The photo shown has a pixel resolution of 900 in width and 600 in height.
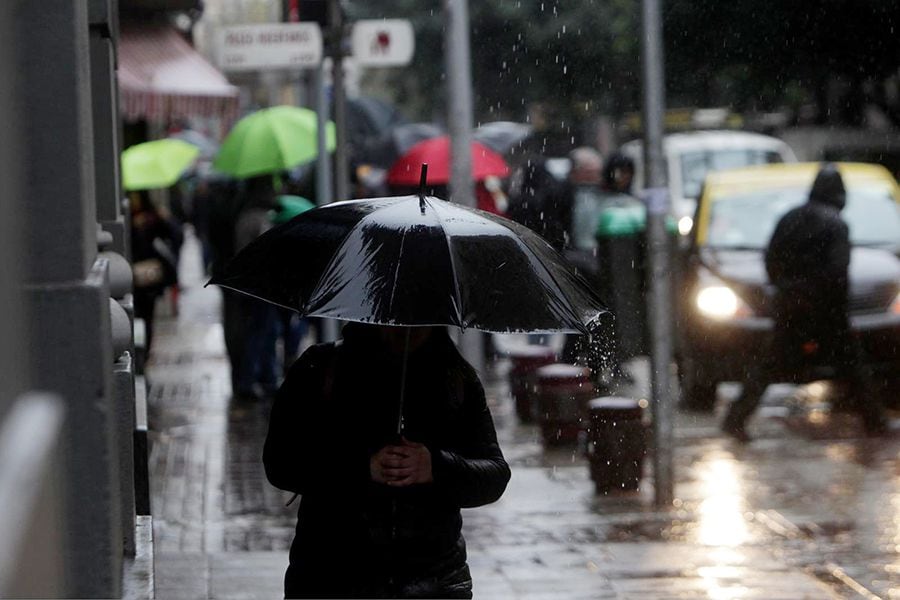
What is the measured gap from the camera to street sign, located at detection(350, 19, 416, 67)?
39.2 ft

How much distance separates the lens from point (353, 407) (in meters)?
4.35

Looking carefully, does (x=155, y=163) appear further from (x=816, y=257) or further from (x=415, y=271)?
(x=415, y=271)

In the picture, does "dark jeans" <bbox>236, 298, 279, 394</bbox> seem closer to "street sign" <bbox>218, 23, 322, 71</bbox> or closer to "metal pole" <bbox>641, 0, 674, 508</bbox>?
"street sign" <bbox>218, 23, 322, 71</bbox>

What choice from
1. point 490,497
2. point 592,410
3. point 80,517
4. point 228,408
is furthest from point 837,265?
point 80,517

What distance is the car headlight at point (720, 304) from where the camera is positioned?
12.6m

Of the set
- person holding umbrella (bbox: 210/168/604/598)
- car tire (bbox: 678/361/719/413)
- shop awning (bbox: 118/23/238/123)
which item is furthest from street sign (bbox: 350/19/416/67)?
person holding umbrella (bbox: 210/168/604/598)

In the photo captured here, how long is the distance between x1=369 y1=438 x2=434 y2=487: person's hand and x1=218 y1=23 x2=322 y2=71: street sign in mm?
7809

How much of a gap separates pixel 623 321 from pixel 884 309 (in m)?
1.90

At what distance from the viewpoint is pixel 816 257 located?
11617mm

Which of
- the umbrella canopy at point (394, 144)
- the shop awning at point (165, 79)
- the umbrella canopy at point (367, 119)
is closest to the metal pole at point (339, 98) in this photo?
the shop awning at point (165, 79)

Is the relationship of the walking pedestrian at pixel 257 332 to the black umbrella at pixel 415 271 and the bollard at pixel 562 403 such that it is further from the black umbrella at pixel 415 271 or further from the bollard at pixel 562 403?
the black umbrella at pixel 415 271

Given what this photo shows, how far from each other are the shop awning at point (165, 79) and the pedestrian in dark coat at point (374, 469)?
11712 millimetres

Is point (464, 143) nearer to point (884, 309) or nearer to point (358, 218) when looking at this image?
point (884, 309)

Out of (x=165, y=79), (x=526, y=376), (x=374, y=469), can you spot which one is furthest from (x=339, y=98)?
(x=374, y=469)
